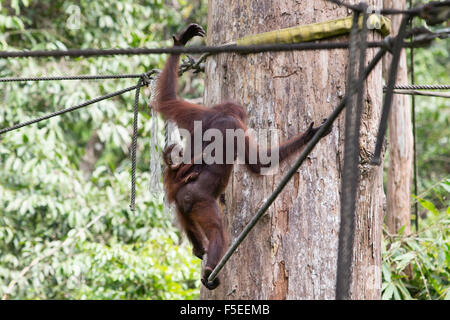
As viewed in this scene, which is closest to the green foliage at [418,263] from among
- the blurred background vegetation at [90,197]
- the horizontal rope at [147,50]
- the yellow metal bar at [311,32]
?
the blurred background vegetation at [90,197]

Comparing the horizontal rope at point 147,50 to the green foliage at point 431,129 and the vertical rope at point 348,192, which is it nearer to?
the vertical rope at point 348,192

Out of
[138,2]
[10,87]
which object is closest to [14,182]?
[10,87]

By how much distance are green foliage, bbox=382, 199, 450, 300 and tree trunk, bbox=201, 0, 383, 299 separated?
→ 1880mm

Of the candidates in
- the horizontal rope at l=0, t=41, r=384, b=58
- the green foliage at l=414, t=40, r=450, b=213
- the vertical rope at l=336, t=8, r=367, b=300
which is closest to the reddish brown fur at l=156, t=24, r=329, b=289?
the horizontal rope at l=0, t=41, r=384, b=58

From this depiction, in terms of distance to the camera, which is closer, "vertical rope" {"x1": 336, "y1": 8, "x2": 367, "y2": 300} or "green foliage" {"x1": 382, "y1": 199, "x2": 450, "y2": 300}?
"vertical rope" {"x1": 336, "y1": 8, "x2": 367, "y2": 300}

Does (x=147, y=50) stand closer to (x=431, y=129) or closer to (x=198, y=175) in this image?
(x=198, y=175)

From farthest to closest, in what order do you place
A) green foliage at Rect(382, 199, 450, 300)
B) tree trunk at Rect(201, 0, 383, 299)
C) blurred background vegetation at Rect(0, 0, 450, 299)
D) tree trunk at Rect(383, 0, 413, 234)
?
tree trunk at Rect(383, 0, 413, 234) → blurred background vegetation at Rect(0, 0, 450, 299) → green foliage at Rect(382, 199, 450, 300) → tree trunk at Rect(201, 0, 383, 299)

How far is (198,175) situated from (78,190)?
8.30 feet

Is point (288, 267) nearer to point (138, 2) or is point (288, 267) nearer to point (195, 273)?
point (195, 273)

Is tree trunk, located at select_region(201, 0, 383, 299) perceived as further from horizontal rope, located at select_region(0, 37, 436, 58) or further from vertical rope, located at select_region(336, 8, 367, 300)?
vertical rope, located at select_region(336, 8, 367, 300)

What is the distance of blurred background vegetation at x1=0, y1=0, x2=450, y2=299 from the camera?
4496mm

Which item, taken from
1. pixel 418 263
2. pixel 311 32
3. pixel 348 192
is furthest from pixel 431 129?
Answer: pixel 348 192

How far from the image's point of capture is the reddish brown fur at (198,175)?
2.72 meters

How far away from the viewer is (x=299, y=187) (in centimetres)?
239
